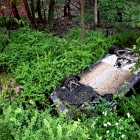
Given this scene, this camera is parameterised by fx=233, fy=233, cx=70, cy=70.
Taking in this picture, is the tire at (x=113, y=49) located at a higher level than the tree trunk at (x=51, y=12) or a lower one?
lower

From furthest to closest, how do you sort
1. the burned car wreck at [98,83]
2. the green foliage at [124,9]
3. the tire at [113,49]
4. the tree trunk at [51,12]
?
the tree trunk at [51,12], the tire at [113,49], the green foliage at [124,9], the burned car wreck at [98,83]

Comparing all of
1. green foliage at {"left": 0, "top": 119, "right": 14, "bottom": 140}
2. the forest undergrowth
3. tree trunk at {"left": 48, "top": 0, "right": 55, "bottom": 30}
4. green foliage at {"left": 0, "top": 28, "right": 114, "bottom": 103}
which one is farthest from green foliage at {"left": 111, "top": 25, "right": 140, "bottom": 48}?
green foliage at {"left": 0, "top": 119, "right": 14, "bottom": 140}

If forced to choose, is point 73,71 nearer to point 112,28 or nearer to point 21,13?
point 112,28

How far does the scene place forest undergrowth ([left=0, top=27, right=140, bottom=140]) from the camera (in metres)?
4.32

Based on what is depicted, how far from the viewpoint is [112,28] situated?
32.2ft

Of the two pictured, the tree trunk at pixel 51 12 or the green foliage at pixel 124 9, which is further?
the tree trunk at pixel 51 12

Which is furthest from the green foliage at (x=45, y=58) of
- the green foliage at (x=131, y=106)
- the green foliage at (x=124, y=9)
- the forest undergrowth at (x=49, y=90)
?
the green foliage at (x=131, y=106)

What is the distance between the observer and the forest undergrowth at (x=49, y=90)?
→ 432 centimetres

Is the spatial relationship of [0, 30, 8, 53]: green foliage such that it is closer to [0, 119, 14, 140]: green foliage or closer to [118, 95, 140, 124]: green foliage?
[0, 119, 14, 140]: green foliage

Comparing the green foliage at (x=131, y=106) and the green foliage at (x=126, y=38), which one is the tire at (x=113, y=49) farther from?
the green foliage at (x=131, y=106)

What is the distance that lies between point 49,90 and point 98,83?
4.57ft

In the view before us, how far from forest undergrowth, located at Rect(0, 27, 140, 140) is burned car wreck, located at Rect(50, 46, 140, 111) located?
29 centimetres

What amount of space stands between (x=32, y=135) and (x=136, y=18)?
486 centimetres

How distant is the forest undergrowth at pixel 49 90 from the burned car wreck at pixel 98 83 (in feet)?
0.95
